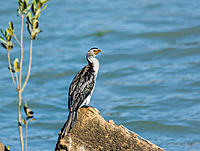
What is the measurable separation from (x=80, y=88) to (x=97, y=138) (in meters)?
0.98

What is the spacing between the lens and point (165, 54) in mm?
13688

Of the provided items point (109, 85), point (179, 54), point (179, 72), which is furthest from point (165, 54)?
point (109, 85)

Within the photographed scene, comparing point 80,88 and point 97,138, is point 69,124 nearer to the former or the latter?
point 97,138

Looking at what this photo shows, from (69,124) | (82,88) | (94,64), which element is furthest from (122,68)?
(69,124)

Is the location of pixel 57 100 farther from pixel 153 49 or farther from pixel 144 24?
pixel 144 24

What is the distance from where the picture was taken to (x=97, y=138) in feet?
17.2

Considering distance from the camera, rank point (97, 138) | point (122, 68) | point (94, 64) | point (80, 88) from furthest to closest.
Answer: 1. point (122, 68)
2. point (94, 64)
3. point (80, 88)
4. point (97, 138)

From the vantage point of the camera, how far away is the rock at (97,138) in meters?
5.13

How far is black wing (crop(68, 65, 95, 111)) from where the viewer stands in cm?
580

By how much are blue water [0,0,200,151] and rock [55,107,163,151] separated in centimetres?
380

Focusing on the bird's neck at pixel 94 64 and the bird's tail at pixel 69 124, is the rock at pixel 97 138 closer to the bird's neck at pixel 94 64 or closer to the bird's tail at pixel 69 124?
A: the bird's tail at pixel 69 124

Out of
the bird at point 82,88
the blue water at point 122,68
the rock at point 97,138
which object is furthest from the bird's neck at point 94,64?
the blue water at point 122,68

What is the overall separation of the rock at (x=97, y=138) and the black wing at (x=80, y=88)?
33cm

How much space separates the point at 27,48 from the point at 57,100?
336cm
